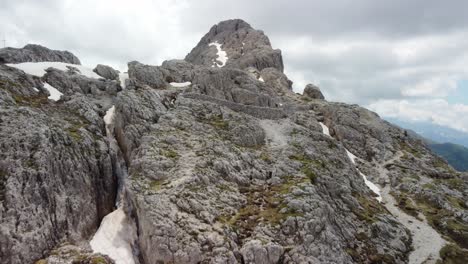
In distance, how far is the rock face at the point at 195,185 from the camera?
146 ft

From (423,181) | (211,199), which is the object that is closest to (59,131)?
(211,199)

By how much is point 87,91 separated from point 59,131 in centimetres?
3457

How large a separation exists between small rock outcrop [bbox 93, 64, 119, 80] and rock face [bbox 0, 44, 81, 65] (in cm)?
1760

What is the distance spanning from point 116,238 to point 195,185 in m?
12.8

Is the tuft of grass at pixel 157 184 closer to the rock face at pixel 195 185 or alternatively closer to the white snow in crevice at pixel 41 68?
the rock face at pixel 195 185

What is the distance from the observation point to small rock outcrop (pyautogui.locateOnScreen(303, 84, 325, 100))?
13975cm

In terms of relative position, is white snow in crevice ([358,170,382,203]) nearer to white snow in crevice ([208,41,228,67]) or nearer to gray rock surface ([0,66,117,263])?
gray rock surface ([0,66,117,263])

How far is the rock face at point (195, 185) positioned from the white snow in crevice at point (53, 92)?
193 cm

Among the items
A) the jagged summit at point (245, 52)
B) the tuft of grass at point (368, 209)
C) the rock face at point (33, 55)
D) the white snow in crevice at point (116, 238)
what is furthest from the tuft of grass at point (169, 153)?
the jagged summit at point (245, 52)

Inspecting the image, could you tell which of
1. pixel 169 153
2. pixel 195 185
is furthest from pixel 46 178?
pixel 195 185

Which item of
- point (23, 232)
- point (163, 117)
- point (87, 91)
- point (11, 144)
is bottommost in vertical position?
point (23, 232)

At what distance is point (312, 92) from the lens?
141 meters

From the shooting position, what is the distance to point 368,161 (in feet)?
314

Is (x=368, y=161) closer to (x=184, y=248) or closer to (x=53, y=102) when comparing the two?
(x=184, y=248)
